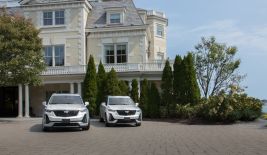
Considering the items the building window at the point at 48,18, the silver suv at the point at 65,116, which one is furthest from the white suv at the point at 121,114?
the building window at the point at 48,18

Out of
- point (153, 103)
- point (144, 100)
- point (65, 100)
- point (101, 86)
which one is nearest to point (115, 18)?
point (101, 86)

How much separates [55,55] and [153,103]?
43.9ft

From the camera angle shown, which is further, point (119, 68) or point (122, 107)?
point (119, 68)

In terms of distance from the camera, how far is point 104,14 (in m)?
40.5

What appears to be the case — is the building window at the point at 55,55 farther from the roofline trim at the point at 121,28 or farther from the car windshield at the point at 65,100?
the car windshield at the point at 65,100

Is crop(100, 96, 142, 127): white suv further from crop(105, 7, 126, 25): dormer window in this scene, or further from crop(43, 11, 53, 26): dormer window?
crop(43, 11, 53, 26): dormer window

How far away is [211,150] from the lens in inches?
448

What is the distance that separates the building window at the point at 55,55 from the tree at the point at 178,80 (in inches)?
549

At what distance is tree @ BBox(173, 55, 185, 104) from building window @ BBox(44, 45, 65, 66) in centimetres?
1393

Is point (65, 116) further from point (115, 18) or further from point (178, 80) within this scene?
point (115, 18)

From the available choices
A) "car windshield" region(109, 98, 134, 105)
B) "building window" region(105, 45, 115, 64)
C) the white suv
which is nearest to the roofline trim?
"building window" region(105, 45, 115, 64)

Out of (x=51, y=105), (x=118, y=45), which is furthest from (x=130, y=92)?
(x=51, y=105)

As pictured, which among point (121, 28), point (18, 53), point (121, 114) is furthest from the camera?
point (121, 28)

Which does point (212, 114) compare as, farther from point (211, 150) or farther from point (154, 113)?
point (211, 150)
